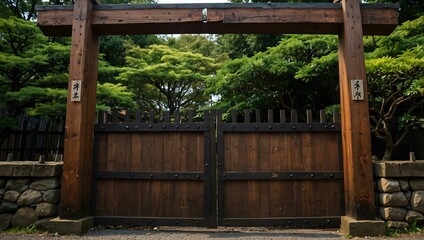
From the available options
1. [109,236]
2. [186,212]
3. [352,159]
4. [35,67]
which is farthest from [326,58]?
[35,67]

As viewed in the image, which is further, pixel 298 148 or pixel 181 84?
pixel 181 84

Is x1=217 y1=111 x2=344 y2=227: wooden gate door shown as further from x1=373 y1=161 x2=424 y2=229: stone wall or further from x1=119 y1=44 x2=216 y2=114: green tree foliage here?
x1=119 y1=44 x2=216 y2=114: green tree foliage

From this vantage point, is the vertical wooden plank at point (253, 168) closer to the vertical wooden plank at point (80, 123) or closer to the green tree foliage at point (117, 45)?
the vertical wooden plank at point (80, 123)

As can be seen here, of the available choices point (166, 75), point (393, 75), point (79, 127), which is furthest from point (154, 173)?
point (166, 75)

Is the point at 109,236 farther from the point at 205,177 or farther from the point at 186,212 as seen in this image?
the point at 205,177

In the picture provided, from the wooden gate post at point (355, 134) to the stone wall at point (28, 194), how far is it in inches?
157

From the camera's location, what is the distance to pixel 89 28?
4707 millimetres

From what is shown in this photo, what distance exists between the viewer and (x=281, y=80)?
27.9 feet

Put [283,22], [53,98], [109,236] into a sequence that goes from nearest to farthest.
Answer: [109,236], [283,22], [53,98]

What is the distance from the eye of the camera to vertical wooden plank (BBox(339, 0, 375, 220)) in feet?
14.0

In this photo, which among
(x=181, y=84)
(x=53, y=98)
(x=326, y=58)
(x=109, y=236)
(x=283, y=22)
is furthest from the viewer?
(x=181, y=84)

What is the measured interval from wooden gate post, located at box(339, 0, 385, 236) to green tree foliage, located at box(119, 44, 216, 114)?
28.8 feet

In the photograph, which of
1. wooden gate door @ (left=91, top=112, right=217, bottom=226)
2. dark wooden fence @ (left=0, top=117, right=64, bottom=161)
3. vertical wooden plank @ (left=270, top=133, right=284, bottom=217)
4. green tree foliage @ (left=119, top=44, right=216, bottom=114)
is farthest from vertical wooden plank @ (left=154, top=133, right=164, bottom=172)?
green tree foliage @ (left=119, top=44, right=216, bottom=114)

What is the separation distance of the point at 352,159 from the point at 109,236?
3340mm
